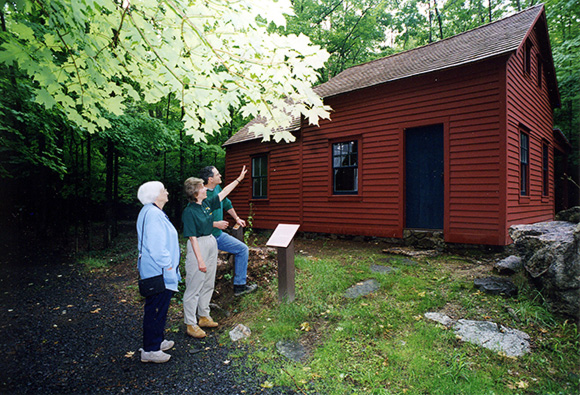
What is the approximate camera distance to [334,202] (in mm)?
10078

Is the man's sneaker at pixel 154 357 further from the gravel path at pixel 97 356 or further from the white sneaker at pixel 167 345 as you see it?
the white sneaker at pixel 167 345

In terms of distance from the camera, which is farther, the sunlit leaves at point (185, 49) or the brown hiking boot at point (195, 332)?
the brown hiking boot at point (195, 332)

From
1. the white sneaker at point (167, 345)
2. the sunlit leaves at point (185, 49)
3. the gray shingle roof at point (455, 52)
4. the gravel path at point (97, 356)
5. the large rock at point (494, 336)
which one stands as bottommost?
the gravel path at point (97, 356)

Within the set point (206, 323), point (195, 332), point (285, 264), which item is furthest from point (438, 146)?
point (195, 332)

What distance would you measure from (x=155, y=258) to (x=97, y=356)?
5.16ft

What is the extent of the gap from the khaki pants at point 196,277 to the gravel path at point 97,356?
386 mm

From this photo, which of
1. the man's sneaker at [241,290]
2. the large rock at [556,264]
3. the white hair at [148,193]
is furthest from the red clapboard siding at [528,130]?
the white hair at [148,193]

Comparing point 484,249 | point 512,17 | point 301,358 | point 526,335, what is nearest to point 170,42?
point 301,358

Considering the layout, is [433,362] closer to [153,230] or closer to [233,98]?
[153,230]

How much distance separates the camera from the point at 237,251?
4.71m

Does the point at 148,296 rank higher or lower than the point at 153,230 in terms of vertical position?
lower

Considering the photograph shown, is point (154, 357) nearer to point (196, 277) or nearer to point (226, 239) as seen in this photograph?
point (196, 277)

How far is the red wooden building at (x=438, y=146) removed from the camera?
7.16 m

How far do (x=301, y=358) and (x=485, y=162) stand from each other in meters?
6.57
